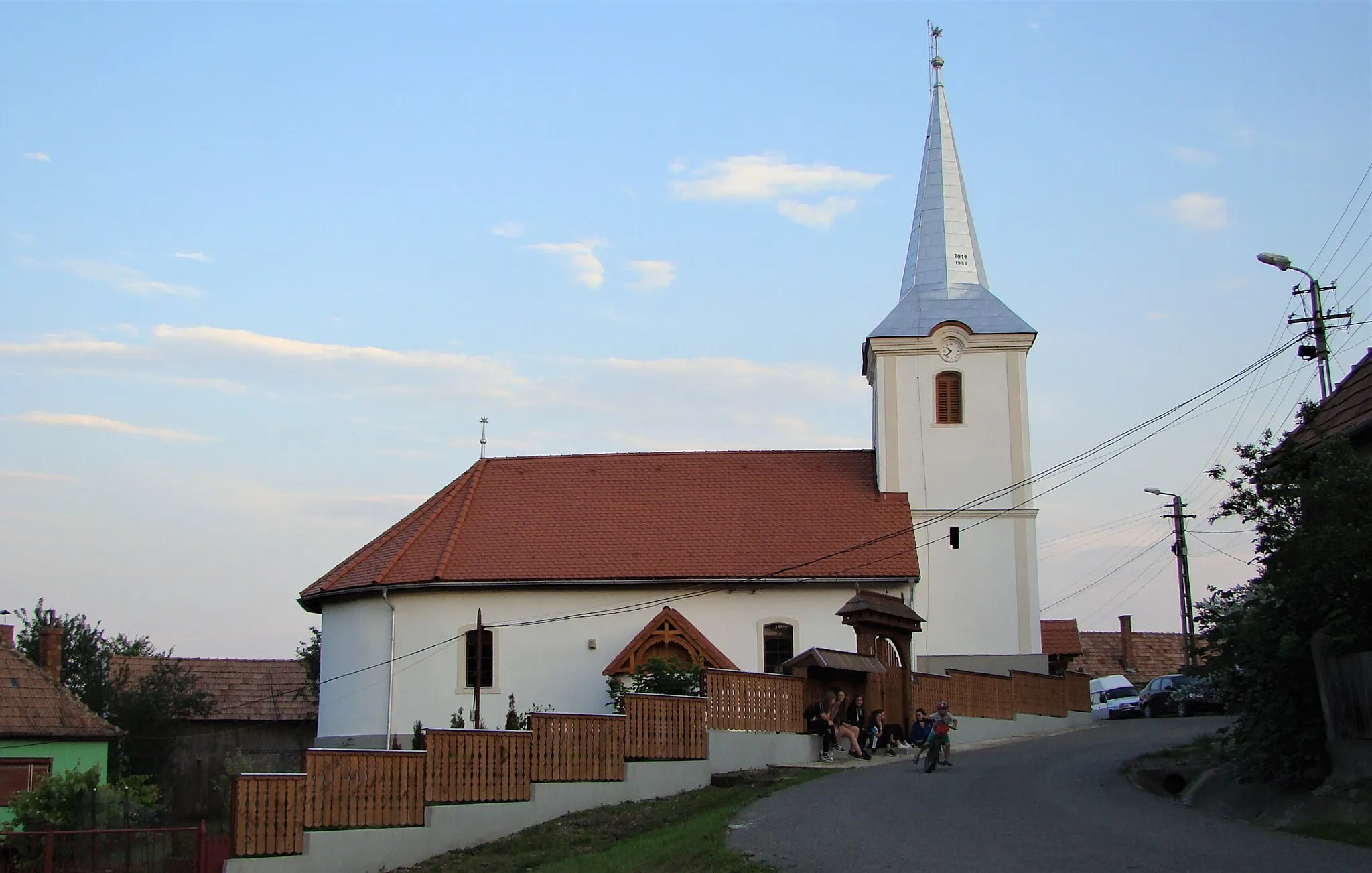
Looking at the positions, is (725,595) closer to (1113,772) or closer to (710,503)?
(710,503)

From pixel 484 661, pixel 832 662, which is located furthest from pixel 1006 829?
pixel 484 661

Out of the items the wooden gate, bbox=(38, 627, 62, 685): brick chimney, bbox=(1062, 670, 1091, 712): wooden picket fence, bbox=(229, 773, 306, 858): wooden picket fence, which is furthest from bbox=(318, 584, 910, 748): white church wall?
bbox=(229, 773, 306, 858): wooden picket fence

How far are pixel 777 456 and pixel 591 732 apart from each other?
734 inches

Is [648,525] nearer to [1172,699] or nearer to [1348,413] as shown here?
[1172,699]

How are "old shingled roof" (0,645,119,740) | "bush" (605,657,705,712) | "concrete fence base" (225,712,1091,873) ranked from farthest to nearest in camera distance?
"old shingled roof" (0,645,119,740) < "bush" (605,657,705,712) < "concrete fence base" (225,712,1091,873)

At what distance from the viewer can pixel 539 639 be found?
3572cm

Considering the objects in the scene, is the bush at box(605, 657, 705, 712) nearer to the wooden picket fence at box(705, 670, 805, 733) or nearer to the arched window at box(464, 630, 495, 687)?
the wooden picket fence at box(705, 670, 805, 733)

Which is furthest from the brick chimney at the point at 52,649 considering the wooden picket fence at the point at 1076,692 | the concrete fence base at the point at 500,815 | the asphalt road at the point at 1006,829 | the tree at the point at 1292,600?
the tree at the point at 1292,600

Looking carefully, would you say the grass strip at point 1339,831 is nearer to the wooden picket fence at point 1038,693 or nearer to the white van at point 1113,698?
the wooden picket fence at point 1038,693

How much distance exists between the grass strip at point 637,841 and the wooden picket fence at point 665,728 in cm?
89

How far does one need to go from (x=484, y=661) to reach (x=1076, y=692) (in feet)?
51.0

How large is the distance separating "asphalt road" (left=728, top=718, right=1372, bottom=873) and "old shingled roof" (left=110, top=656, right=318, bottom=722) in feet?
99.1

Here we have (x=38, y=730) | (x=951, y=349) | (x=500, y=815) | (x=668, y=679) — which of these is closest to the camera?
(x=500, y=815)

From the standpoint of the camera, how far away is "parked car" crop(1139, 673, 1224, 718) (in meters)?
36.1
